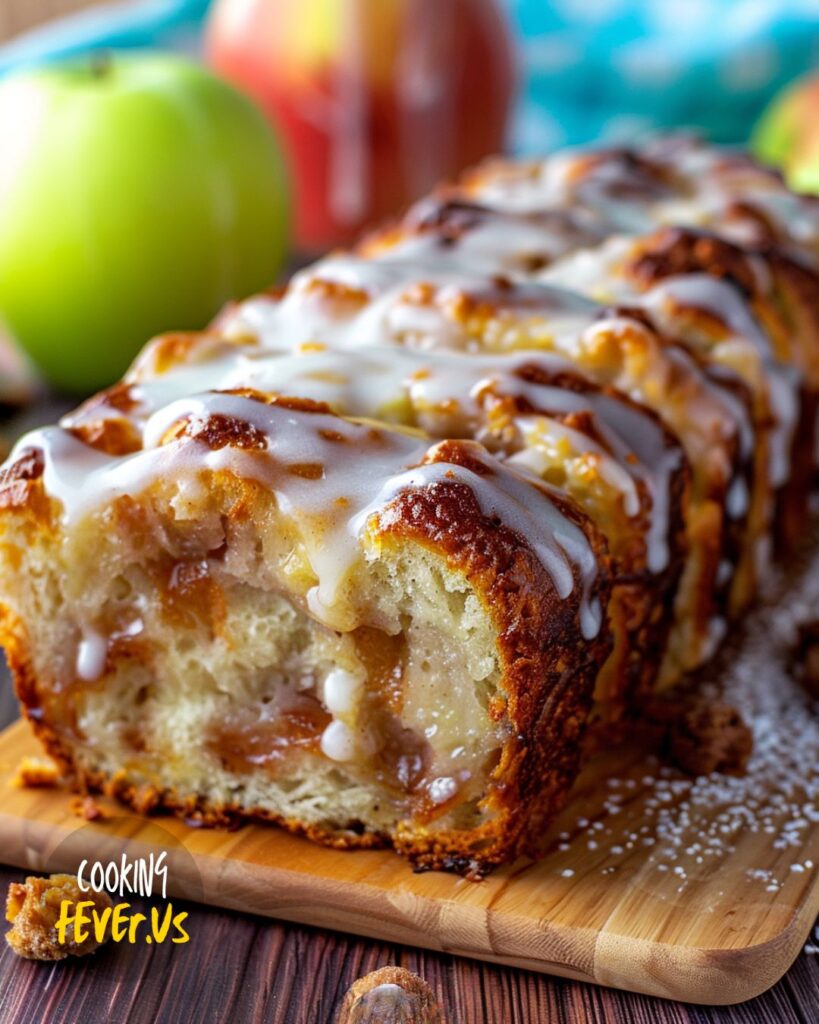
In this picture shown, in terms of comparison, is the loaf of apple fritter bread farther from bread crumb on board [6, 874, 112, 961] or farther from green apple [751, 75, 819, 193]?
green apple [751, 75, 819, 193]

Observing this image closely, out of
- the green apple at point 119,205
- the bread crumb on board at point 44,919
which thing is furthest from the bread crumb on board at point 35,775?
the green apple at point 119,205

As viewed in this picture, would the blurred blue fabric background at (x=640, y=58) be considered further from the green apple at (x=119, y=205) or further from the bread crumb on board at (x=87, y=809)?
the bread crumb on board at (x=87, y=809)

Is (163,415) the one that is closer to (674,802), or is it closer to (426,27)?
(674,802)

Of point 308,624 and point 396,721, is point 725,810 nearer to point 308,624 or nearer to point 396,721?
point 396,721

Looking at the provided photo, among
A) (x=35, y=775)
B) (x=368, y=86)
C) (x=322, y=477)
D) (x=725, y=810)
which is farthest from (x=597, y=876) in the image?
(x=368, y=86)

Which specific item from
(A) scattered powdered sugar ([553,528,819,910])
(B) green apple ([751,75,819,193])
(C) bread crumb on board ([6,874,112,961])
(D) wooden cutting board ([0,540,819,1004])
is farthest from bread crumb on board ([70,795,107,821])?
(B) green apple ([751,75,819,193])

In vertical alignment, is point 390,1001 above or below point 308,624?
below

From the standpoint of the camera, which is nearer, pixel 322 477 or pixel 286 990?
pixel 286 990
